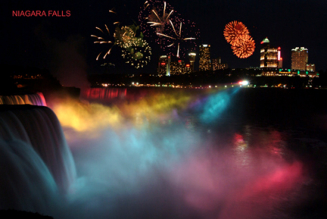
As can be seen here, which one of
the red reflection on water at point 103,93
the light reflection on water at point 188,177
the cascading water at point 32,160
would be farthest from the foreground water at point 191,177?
the red reflection on water at point 103,93

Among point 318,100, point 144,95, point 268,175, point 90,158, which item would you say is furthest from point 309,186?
point 144,95

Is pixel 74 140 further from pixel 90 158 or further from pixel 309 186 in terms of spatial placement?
pixel 309 186

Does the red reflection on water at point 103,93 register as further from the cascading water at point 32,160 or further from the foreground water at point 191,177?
the cascading water at point 32,160

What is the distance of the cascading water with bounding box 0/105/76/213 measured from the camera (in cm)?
535

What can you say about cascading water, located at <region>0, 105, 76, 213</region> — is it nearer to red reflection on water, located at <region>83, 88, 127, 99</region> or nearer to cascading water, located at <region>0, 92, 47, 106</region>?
cascading water, located at <region>0, 92, 47, 106</region>

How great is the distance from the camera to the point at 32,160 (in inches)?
255

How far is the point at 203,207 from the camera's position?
7918 mm

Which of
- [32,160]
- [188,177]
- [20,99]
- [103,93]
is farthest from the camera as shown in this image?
[103,93]

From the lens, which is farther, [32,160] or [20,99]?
[20,99]

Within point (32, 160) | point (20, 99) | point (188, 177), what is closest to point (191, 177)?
point (188, 177)

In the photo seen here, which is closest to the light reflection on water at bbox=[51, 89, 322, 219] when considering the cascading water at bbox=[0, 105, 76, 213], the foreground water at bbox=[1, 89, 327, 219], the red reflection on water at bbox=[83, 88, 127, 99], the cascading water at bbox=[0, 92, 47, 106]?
the foreground water at bbox=[1, 89, 327, 219]

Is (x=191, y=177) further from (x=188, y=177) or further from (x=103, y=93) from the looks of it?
(x=103, y=93)

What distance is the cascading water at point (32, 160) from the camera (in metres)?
5.35

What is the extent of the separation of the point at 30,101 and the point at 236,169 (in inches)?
363
